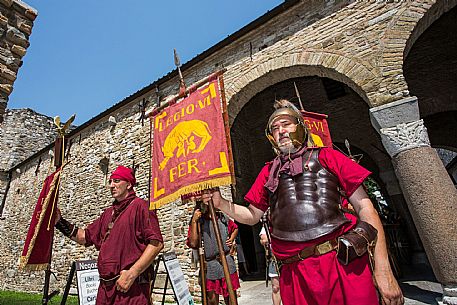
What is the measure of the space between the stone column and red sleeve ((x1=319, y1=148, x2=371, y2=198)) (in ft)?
8.93

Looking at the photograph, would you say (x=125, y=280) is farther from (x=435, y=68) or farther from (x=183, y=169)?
(x=435, y=68)

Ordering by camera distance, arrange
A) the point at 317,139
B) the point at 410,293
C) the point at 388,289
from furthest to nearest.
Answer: the point at 410,293
the point at 317,139
the point at 388,289

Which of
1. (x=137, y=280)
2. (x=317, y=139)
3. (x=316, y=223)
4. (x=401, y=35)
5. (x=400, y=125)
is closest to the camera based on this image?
(x=316, y=223)

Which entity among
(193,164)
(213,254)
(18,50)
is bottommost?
(213,254)

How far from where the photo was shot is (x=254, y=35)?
21.0 feet

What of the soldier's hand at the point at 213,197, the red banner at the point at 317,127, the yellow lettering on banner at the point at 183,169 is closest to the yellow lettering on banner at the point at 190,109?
the yellow lettering on banner at the point at 183,169

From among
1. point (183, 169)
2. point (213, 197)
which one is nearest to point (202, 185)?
point (213, 197)

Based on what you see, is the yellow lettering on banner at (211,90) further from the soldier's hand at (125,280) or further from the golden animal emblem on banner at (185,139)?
the soldier's hand at (125,280)

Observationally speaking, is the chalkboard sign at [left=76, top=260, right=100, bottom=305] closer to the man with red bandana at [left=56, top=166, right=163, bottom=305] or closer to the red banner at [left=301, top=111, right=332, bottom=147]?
the man with red bandana at [left=56, top=166, right=163, bottom=305]

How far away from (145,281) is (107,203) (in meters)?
7.49

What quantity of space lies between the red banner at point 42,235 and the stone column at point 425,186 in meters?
4.76

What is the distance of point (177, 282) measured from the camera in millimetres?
3475

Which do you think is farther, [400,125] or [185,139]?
[400,125]

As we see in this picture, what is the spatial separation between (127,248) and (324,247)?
1.74m
